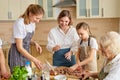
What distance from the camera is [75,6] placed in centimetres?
426

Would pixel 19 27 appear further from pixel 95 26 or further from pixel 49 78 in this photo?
pixel 95 26

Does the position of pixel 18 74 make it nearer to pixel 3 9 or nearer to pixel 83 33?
pixel 83 33

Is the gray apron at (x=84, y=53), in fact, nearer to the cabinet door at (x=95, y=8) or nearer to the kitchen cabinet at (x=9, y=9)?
the cabinet door at (x=95, y=8)

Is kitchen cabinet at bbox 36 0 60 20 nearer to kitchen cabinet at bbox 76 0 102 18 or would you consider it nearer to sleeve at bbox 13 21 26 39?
kitchen cabinet at bbox 76 0 102 18

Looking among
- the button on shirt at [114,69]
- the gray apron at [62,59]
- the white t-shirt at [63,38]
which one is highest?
the white t-shirt at [63,38]

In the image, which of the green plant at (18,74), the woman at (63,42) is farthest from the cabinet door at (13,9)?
the green plant at (18,74)

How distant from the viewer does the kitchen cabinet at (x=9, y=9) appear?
4.07m

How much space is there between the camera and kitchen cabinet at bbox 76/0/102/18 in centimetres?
386

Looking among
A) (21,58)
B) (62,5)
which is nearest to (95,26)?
(62,5)

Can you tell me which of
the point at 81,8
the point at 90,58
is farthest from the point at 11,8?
the point at 90,58

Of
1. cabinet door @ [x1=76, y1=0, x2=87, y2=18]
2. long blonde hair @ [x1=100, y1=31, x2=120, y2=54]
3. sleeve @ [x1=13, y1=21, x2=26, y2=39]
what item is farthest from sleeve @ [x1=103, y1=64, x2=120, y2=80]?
cabinet door @ [x1=76, y1=0, x2=87, y2=18]

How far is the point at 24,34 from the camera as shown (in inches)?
89.4

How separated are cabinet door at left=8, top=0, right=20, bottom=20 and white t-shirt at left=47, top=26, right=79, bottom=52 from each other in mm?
1681

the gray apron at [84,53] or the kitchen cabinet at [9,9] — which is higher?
the kitchen cabinet at [9,9]
